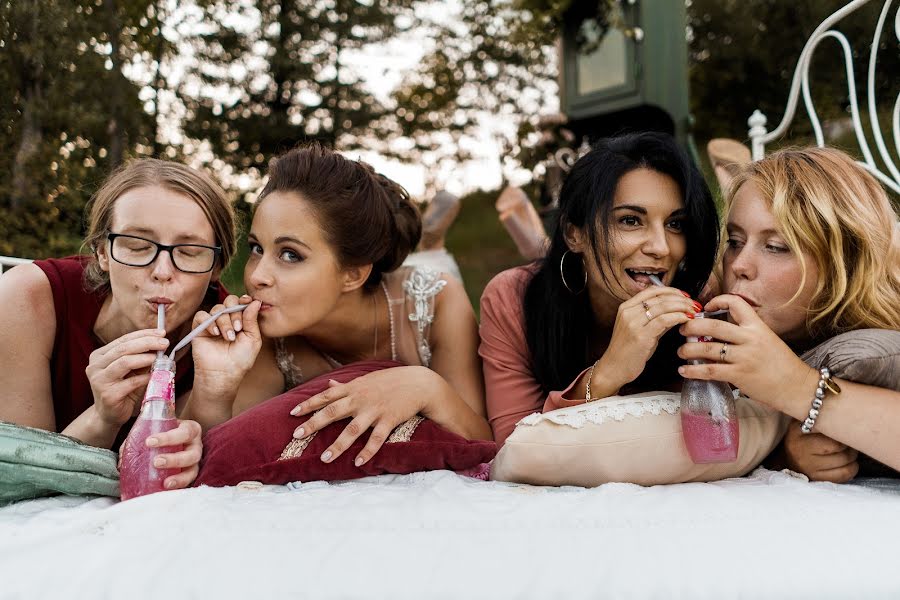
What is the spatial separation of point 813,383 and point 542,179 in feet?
15.7

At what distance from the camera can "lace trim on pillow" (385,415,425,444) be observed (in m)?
1.74

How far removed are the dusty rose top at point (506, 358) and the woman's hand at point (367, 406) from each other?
0.87 feet

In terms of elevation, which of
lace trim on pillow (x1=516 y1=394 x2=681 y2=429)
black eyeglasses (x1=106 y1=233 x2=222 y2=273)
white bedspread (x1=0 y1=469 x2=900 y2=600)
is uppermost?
black eyeglasses (x1=106 y1=233 x2=222 y2=273)

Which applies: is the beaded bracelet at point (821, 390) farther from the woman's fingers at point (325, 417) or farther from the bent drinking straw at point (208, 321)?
the bent drinking straw at point (208, 321)

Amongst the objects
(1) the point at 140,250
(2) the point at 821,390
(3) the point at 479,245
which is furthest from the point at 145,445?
(3) the point at 479,245

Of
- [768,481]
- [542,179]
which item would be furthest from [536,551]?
[542,179]

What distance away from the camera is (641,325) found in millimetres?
1619

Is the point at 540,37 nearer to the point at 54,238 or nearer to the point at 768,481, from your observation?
the point at 54,238

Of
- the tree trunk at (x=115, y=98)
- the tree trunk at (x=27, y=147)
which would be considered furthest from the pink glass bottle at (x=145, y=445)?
the tree trunk at (x=115, y=98)

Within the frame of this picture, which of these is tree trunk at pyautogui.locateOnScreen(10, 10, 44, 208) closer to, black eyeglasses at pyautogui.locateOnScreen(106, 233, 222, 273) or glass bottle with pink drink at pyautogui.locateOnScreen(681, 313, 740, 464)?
black eyeglasses at pyautogui.locateOnScreen(106, 233, 222, 273)

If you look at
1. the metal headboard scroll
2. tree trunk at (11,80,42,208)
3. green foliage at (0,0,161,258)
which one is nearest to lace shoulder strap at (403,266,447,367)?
the metal headboard scroll

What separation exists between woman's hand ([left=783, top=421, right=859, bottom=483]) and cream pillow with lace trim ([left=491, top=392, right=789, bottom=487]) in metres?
0.07

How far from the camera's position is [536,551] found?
1.22 m

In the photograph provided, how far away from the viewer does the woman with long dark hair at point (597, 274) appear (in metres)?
1.96
